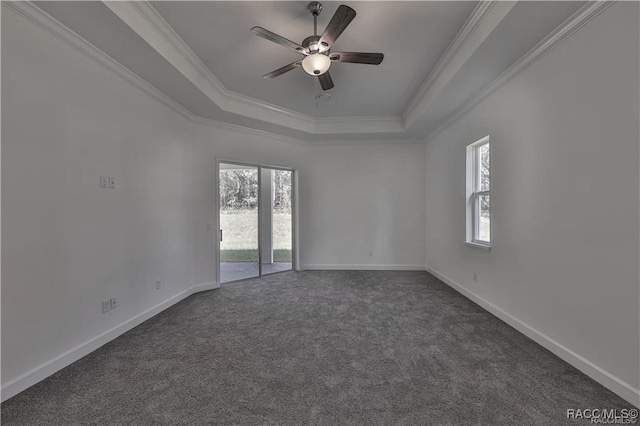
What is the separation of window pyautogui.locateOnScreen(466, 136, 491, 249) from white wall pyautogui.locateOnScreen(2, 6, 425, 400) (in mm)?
3574

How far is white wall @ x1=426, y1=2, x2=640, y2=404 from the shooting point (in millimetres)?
1829

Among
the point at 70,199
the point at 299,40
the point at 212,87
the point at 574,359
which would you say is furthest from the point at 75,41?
the point at 574,359

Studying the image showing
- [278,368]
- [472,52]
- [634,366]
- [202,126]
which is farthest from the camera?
[202,126]

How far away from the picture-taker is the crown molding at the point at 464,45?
7.30ft

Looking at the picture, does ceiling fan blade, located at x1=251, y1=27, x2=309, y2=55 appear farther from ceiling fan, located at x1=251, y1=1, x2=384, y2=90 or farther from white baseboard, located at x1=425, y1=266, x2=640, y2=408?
white baseboard, located at x1=425, y1=266, x2=640, y2=408

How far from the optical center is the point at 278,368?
223 cm

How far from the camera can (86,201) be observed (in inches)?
98.4

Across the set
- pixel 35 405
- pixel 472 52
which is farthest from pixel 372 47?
pixel 35 405

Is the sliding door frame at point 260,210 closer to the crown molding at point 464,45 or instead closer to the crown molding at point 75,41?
the crown molding at point 75,41

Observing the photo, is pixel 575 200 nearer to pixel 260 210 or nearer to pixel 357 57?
pixel 357 57

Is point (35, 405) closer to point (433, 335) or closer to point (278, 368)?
point (278, 368)

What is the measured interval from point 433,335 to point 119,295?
3.22m

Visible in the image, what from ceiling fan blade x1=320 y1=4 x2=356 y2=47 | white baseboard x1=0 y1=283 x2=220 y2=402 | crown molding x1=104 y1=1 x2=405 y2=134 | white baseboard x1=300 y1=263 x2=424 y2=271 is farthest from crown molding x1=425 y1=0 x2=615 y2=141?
white baseboard x1=0 y1=283 x2=220 y2=402

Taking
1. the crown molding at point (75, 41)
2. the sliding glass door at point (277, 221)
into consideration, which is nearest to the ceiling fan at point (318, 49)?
the crown molding at point (75, 41)
